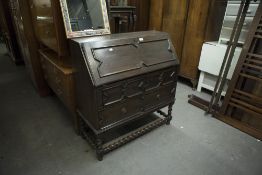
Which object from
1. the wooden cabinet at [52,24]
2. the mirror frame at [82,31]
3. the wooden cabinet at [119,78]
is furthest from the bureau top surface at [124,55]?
the wooden cabinet at [52,24]

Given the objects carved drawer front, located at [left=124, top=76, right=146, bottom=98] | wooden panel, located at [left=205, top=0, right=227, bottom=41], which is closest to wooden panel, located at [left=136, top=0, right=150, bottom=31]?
wooden panel, located at [left=205, top=0, right=227, bottom=41]

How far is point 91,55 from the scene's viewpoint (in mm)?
1276

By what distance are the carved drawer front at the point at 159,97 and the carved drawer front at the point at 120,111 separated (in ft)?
→ 0.31

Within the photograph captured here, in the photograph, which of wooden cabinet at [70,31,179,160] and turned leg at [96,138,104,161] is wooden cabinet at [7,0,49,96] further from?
turned leg at [96,138,104,161]

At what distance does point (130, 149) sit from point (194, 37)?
1.87 meters

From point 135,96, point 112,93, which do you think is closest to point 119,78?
point 112,93

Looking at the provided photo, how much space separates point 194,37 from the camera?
2.66m

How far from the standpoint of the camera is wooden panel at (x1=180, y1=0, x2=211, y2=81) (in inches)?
97.8

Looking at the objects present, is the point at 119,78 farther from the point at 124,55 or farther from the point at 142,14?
the point at 142,14

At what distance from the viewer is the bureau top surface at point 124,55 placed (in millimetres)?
1274

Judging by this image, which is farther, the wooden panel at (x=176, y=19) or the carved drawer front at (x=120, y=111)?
the wooden panel at (x=176, y=19)

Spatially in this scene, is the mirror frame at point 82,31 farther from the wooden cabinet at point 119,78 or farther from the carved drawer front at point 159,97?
the carved drawer front at point 159,97

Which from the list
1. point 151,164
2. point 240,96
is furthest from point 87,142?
point 240,96

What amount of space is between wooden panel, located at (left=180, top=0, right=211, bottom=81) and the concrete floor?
2.60ft
